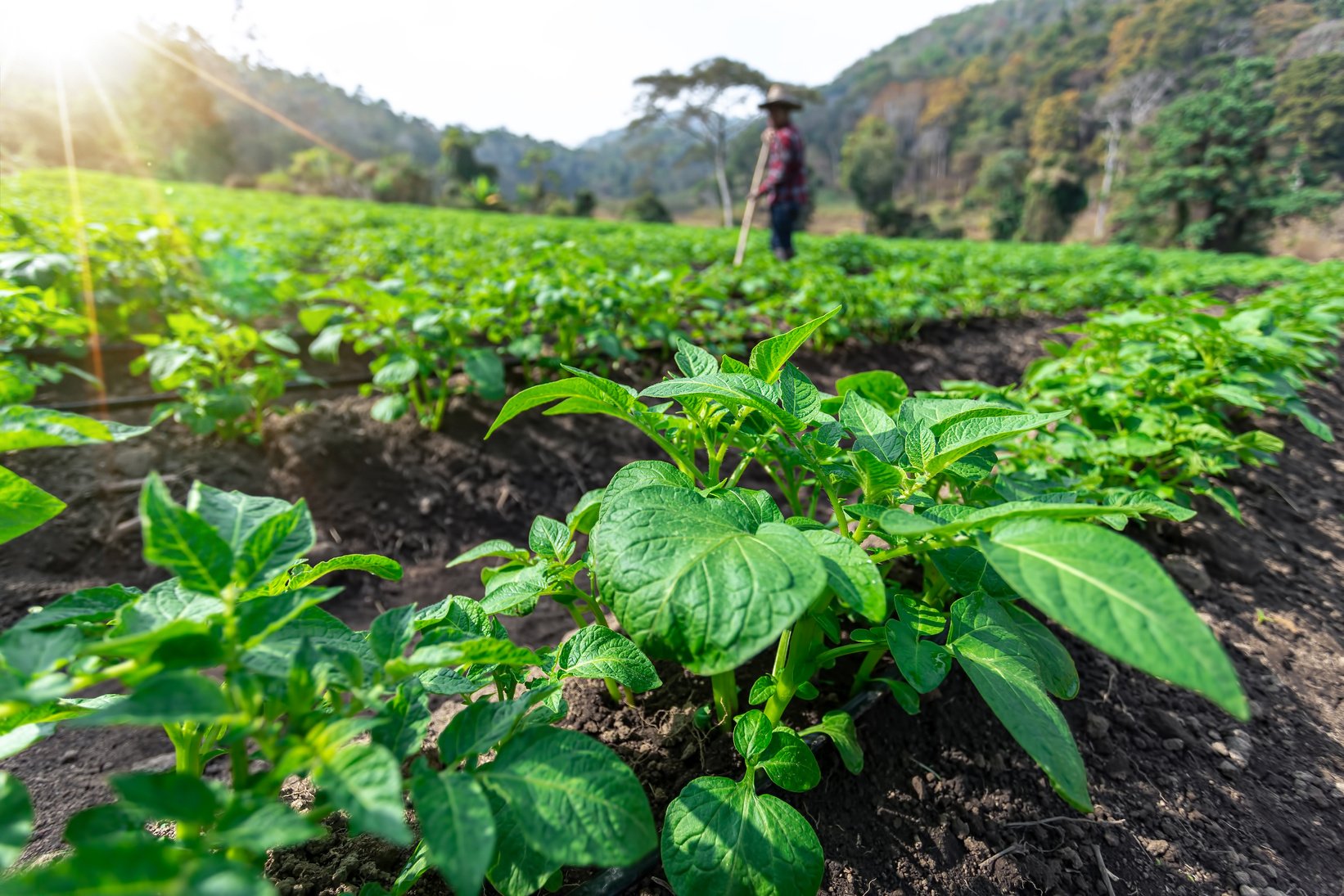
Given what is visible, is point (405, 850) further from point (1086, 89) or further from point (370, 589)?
point (1086, 89)

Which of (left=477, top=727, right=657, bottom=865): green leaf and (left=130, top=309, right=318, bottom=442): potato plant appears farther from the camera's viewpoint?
(left=130, top=309, right=318, bottom=442): potato plant

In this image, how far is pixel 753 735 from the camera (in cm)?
93

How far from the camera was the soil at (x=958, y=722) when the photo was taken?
1.04m

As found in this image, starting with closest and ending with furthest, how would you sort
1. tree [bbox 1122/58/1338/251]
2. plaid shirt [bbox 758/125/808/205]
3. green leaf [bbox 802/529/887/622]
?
1. green leaf [bbox 802/529/887/622]
2. plaid shirt [bbox 758/125/808/205]
3. tree [bbox 1122/58/1338/251]

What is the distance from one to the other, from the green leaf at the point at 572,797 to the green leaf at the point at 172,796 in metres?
0.26

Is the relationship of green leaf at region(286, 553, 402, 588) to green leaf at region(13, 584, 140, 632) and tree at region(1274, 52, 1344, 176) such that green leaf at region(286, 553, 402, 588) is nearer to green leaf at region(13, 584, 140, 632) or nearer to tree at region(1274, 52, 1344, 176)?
green leaf at region(13, 584, 140, 632)

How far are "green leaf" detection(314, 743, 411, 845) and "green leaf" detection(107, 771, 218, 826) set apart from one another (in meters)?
0.08

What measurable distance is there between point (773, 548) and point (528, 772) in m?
0.39

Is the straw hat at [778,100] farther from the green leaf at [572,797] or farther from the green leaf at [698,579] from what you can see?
the green leaf at [572,797]

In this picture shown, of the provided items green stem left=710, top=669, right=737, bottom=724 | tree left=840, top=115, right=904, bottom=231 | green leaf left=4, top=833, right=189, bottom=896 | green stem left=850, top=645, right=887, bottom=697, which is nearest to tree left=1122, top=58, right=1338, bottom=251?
tree left=840, top=115, right=904, bottom=231

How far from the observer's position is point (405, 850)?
3.23ft

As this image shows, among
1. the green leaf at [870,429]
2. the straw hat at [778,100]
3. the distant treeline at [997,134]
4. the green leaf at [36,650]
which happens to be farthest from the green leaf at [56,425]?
the distant treeline at [997,134]

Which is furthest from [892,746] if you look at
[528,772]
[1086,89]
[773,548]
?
[1086,89]

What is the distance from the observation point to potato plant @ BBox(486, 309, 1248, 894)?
634mm
